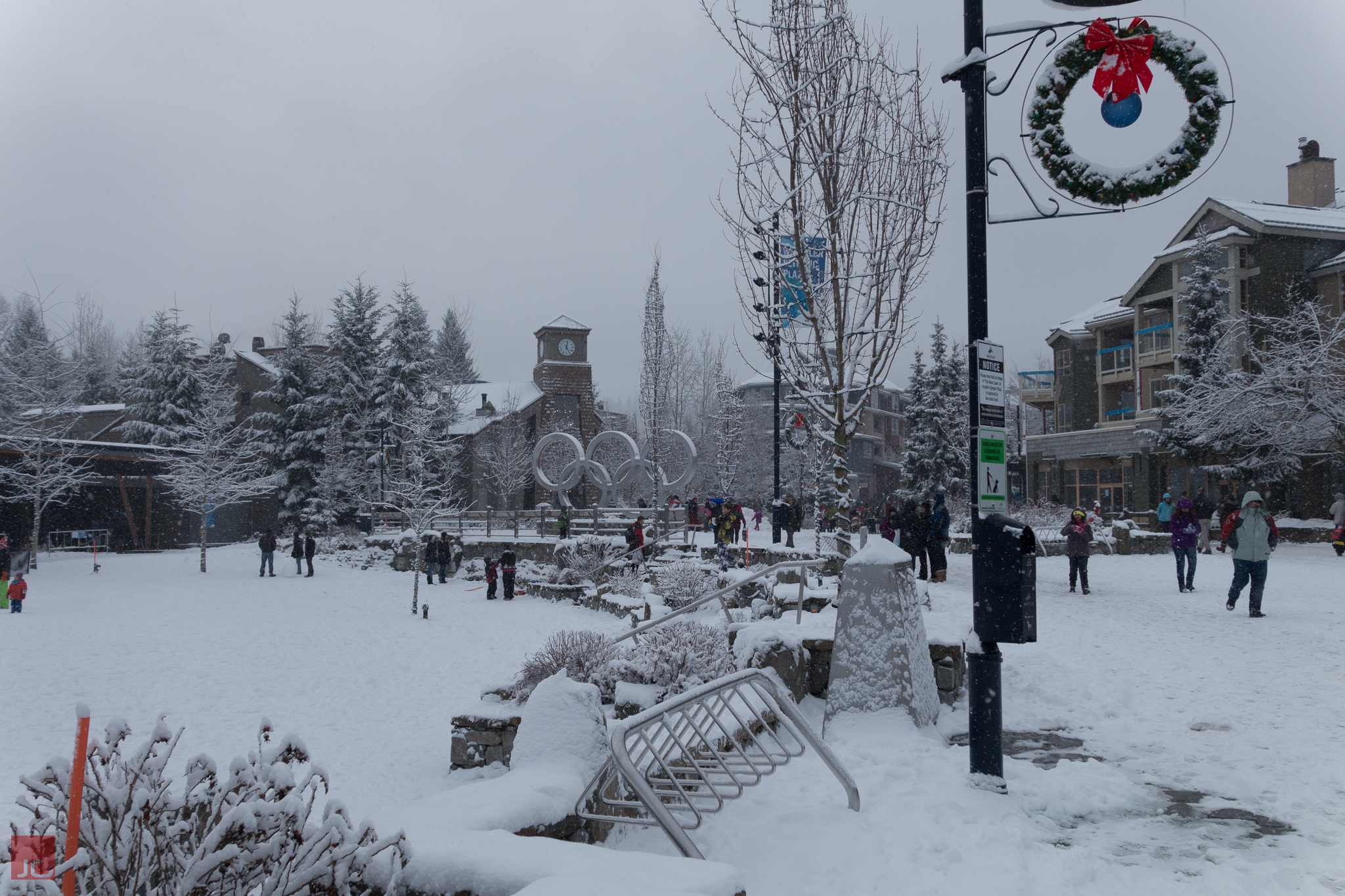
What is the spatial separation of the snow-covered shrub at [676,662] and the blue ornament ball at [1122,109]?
5.18 metres

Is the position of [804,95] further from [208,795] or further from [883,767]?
[208,795]

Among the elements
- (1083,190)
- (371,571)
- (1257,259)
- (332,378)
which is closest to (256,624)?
(371,571)

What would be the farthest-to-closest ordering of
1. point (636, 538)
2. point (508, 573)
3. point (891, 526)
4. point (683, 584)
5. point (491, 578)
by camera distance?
point (636, 538), point (491, 578), point (508, 573), point (891, 526), point (683, 584)

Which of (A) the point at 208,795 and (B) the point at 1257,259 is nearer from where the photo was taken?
(A) the point at 208,795

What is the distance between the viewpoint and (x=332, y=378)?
137 feet

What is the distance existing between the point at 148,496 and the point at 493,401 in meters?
22.7

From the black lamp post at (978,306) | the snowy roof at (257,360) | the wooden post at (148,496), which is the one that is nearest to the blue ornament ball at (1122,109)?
the black lamp post at (978,306)

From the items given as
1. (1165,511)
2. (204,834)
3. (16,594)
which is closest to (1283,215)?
(1165,511)

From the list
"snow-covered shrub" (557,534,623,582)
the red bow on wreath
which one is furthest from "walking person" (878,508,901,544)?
the red bow on wreath

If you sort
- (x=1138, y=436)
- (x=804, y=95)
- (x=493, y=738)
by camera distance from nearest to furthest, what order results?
(x=493, y=738) → (x=804, y=95) → (x=1138, y=436)

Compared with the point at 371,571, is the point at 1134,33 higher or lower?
higher

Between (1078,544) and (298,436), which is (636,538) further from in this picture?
(298,436)

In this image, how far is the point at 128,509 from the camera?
32594mm

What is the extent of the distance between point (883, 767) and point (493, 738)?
12.4ft
